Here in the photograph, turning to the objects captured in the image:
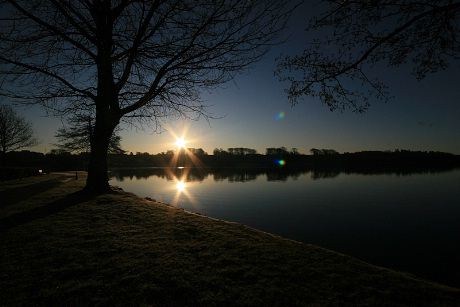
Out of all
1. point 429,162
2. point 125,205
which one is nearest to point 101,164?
point 125,205

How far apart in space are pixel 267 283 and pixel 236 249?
168 cm

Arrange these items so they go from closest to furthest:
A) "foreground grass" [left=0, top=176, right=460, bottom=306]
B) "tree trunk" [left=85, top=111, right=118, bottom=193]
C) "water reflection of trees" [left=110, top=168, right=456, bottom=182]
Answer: "foreground grass" [left=0, top=176, right=460, bottom=306] → "tree trunk" [left=85, top=111, right=118, bottom=193] → "water reflection of trees" [left=110, top=168, right=456, bottom=182]

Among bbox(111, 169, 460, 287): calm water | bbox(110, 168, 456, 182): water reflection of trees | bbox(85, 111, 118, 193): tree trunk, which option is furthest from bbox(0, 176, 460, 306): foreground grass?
bbox(110, 168, 456, 182): water reflection of trees

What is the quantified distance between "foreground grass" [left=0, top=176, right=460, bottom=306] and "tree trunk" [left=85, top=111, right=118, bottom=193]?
611 cm

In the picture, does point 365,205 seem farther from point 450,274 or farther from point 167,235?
point 167,235

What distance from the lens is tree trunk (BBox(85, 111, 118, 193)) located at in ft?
43.3

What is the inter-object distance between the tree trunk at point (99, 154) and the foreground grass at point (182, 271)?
20.1 feet

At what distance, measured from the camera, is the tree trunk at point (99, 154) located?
13195mm

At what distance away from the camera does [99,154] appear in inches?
533

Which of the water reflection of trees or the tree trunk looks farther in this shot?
the water reflection of trees

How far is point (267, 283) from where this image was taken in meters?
4.23

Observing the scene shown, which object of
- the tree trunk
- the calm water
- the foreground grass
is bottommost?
the calm water

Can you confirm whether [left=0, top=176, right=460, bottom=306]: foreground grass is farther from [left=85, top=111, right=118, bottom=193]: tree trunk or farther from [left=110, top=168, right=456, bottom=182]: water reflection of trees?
[left=110, top=168, right=456, bottom=182]: water reflection of trees

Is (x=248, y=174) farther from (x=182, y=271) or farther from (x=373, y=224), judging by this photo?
(x=182, y=271)
